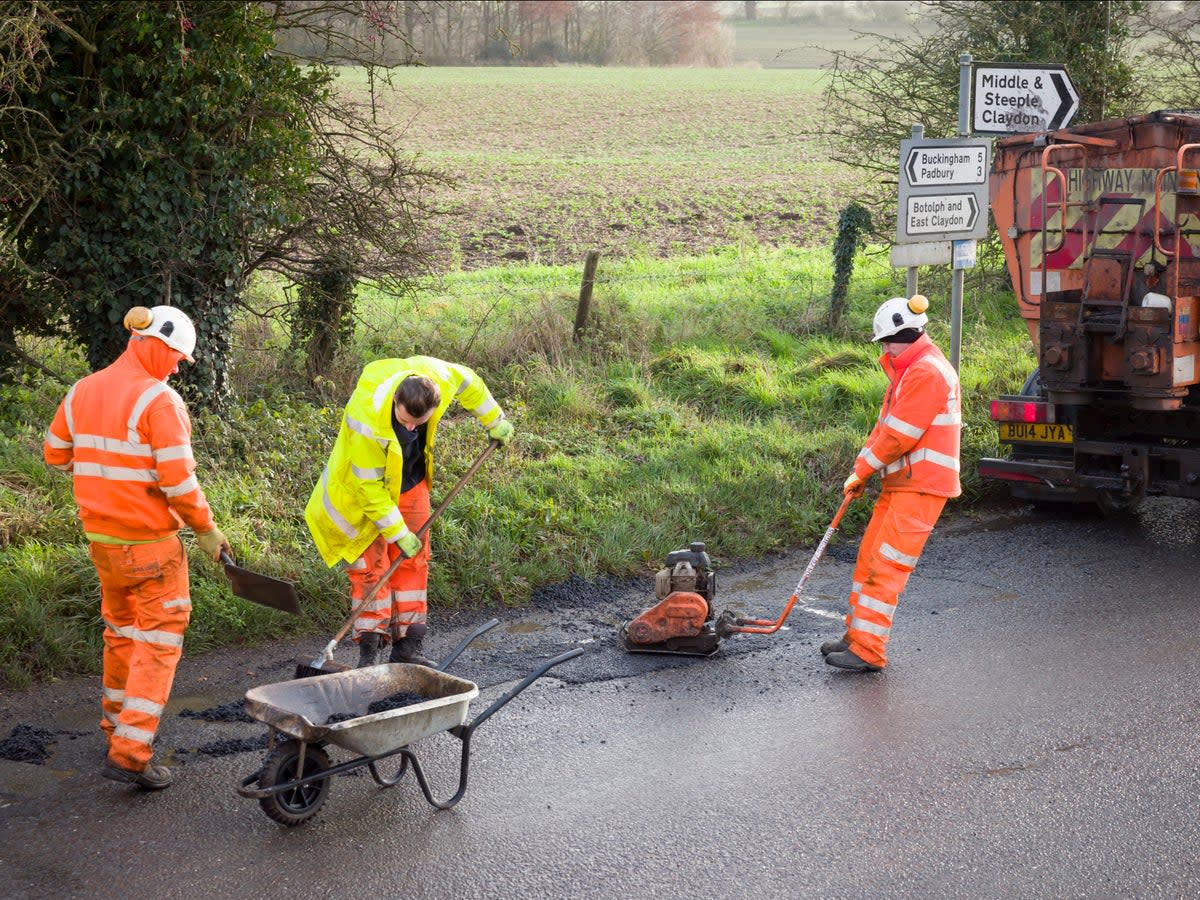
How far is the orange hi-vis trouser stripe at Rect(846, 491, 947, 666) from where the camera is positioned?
5965 millimetres

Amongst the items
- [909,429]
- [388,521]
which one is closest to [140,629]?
[388,521]

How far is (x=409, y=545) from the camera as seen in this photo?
17.9 ft

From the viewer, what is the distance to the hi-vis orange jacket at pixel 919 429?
20.1 ft

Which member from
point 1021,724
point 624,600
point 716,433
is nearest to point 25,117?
point 624,600

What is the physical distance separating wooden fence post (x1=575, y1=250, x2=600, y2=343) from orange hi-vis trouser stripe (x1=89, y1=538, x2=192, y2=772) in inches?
257

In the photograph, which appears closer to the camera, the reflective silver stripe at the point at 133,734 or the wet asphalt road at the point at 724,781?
the wet asphalt road at the point at 724,781

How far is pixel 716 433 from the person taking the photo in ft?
30.2

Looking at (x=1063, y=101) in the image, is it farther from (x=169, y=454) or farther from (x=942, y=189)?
(x=169, y=454)

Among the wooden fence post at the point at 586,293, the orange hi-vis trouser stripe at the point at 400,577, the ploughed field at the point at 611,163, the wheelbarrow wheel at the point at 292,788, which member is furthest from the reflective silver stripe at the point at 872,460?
the wooden fence post at the point at 586,293

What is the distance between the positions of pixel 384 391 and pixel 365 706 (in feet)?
4.72

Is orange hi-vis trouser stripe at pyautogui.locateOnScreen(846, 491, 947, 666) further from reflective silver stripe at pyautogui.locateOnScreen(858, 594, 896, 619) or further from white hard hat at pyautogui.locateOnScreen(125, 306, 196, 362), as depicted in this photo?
white hard hat at pyautogui.locateOnScreen(125, 306, 196, 362)

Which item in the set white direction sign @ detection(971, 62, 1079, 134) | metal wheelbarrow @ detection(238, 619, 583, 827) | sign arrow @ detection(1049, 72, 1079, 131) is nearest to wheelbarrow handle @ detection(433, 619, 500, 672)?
metal wheelbarrow @ detection(238, 619, 583, 827)

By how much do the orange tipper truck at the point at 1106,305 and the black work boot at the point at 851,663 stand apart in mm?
2843

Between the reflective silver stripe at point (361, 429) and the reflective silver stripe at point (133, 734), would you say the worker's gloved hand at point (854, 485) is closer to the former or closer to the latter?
the reflective silver stripe at point (361, 429)
